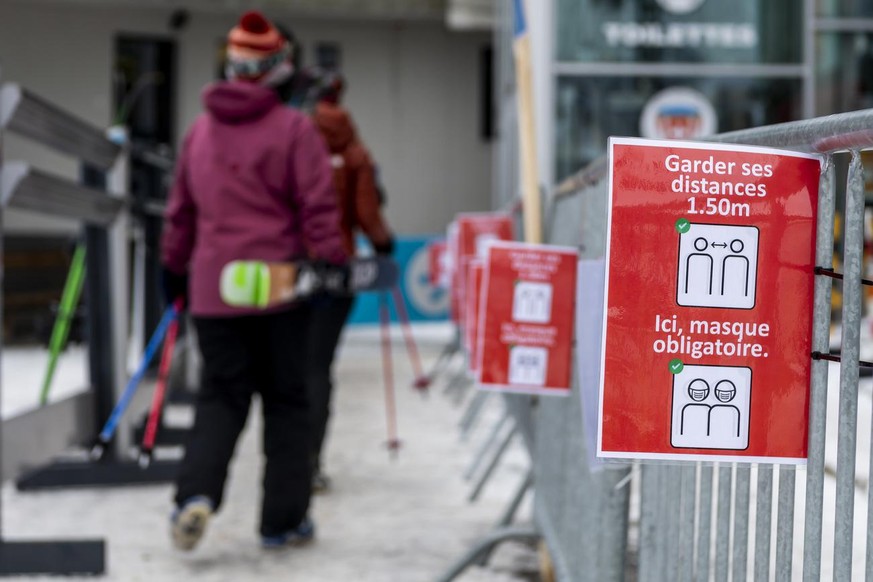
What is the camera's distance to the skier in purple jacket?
4348mm

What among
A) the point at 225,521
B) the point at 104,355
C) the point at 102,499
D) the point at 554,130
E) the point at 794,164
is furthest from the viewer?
the point at 554,130

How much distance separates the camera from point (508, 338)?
3.54 m

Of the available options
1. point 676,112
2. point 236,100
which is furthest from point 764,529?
point 676,112

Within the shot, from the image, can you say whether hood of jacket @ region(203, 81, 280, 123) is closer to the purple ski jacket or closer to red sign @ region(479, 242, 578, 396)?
the purple ski jacket

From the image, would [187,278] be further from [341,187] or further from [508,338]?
[508,338]

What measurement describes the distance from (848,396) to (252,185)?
3074 mm

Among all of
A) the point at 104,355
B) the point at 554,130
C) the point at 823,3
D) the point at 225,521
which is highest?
the point at 823,3

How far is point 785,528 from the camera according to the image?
1690 millimetres

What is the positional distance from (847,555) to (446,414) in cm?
681

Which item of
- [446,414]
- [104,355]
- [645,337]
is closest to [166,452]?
[104,355]

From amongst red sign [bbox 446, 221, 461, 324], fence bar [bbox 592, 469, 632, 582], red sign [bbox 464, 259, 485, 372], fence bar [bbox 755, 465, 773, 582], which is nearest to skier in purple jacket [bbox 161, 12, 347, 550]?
red sign [bbox 464, 259, 485, 372]

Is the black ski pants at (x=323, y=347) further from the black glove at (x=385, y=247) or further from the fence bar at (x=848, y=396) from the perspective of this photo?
the fence bar at (x=848, y=396)

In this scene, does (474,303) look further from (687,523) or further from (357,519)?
(687,523)

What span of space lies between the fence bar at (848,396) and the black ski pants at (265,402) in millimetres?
3006
